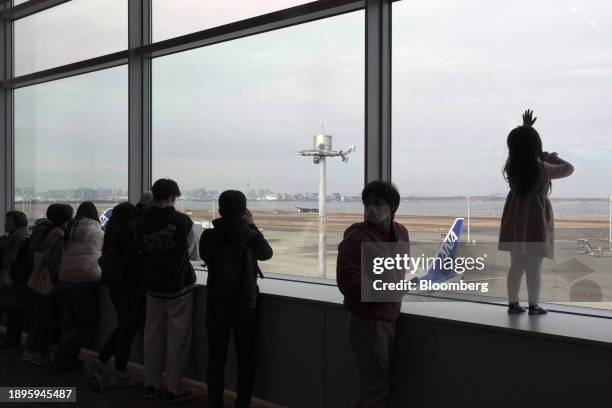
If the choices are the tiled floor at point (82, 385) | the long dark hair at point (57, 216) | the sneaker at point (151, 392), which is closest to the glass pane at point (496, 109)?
the tiled floor at point (82, 385)

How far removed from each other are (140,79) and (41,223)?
146 centimetres

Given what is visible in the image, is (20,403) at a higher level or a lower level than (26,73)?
lower

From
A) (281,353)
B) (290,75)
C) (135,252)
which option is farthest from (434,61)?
(135,252)

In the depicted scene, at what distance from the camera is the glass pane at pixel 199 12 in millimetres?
3824

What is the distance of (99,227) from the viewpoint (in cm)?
366

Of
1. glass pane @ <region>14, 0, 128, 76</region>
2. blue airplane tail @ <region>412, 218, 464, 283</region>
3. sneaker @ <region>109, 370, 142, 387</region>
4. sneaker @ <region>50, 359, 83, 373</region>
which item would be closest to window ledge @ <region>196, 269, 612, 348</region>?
blue airplane tail @ <region>412, 218, 464, 283</region>

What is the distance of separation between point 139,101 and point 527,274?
3472 mm

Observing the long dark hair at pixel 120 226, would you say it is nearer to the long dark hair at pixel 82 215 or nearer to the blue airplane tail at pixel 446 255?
the long dark hair at pixel 82 215

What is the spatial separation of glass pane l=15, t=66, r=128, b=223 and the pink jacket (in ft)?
11.4

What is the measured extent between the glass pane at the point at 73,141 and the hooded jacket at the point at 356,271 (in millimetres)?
3071

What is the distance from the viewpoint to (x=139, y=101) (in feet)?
15.1

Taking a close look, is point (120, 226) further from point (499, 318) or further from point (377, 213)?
point (499, 318)

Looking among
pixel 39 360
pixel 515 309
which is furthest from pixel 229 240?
pixel 39 360

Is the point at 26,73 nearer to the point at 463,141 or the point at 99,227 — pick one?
the point at 99,227
